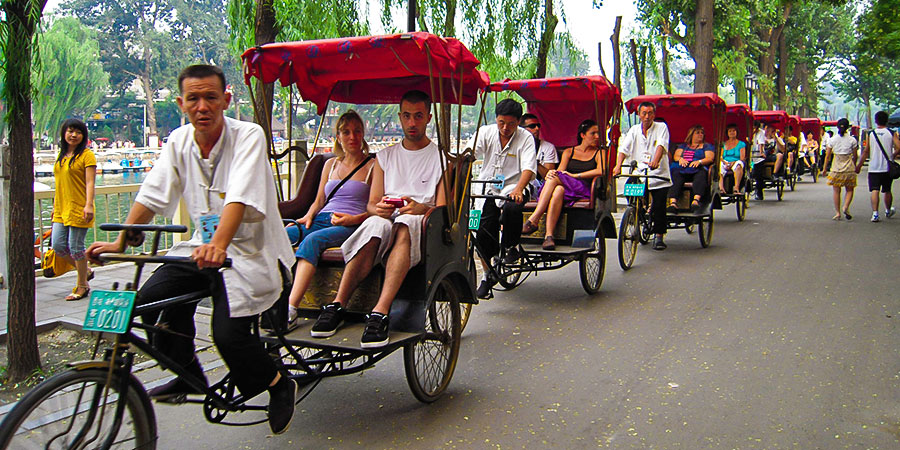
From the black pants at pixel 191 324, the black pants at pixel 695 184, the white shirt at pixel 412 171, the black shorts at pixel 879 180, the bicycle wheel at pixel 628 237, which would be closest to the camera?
the black pants at pixel 191 324

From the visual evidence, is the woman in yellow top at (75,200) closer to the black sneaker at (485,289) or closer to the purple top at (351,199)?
the purple top at (351,199)

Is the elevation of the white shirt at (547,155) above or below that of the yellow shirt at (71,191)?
above

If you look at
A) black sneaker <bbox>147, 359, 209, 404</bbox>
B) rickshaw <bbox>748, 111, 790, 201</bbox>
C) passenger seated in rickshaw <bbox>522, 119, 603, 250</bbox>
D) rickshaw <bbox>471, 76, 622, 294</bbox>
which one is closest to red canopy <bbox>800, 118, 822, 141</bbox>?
rickshaw <bbox>748, 111, 790, 201</bbox>

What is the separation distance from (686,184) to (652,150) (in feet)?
5.05

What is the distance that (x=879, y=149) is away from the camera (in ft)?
42.4

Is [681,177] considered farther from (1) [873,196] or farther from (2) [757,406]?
(2) [757,406]

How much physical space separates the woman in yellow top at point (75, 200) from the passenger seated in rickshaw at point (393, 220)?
11.6 ft

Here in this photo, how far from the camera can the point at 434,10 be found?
1176 cm

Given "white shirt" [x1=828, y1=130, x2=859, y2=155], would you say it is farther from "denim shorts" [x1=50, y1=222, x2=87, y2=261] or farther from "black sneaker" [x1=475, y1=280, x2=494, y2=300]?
"denim shorts" [x1=50, y1=222, x2=87, y2=261]

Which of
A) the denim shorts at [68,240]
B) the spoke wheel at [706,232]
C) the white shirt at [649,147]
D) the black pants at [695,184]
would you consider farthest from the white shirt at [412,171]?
the spoke wheel at [706,232]

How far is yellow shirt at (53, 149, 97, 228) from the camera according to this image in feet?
23.5

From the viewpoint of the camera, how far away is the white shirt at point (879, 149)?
12836 millimetres

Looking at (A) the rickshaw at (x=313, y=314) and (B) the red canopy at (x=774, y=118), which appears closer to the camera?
(A) the rickshaw at (x=313, y=314)

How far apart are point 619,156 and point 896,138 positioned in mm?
6271
